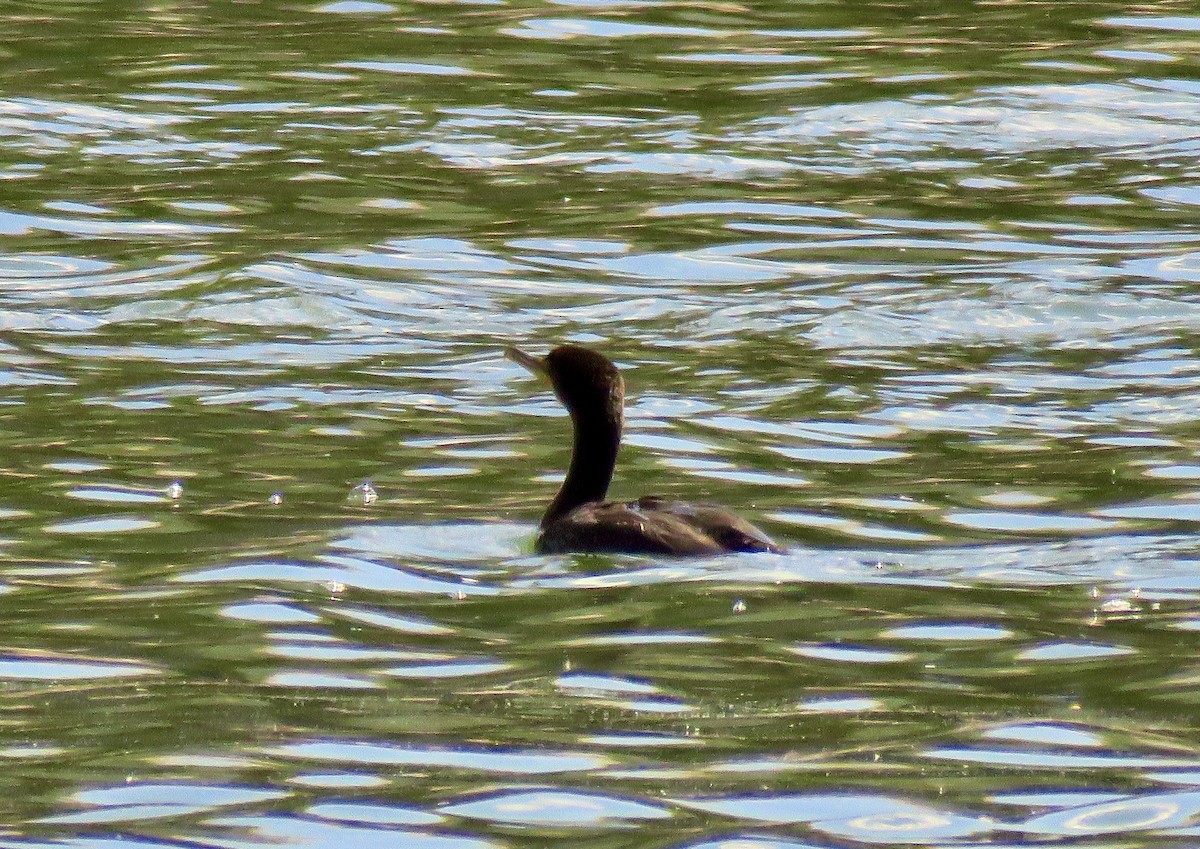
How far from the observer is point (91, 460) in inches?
452

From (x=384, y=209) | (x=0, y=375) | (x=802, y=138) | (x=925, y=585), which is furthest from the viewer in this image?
(x=802, y=138)

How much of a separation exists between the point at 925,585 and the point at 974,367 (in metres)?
4.69

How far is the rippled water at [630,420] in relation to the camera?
23.0ft

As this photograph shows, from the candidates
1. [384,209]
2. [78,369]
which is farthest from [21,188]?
[78,369]

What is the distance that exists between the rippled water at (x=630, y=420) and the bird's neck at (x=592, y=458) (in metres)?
0.26

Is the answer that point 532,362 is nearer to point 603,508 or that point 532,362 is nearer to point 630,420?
point 603,508

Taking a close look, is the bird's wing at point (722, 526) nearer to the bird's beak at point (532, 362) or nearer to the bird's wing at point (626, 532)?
the bird's wing at point (626, 532)

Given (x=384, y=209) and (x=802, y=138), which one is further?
(x=802, y=138)

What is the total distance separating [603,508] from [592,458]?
73 centimetres

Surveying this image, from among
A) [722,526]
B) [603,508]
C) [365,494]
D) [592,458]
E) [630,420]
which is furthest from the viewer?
[630,420]

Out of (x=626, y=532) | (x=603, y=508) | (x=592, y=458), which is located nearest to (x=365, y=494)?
(x=592, y=458)

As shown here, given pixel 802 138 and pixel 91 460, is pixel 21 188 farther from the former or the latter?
pixel 91 460

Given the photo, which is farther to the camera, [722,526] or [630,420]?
[630,420]

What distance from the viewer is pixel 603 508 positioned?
9695 millimetres
